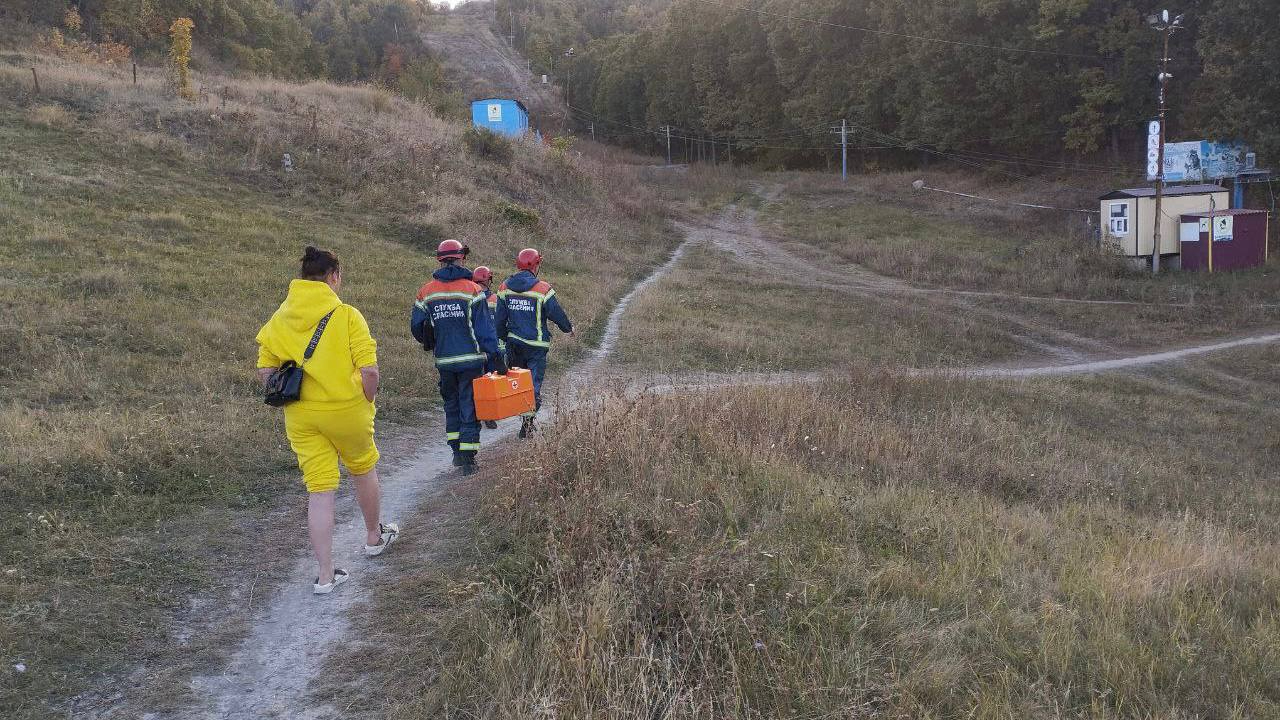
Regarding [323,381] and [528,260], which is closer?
[323,381]

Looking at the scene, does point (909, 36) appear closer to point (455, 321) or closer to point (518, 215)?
point (518, 215)

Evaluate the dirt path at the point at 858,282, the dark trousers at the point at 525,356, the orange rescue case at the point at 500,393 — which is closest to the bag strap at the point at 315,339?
the orange rescue case at the point at 500,393

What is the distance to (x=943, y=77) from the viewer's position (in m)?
51.3

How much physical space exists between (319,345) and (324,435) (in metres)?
0.54

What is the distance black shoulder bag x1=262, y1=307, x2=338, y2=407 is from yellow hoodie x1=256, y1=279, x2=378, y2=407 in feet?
0.08

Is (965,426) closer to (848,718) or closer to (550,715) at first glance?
(848,718)

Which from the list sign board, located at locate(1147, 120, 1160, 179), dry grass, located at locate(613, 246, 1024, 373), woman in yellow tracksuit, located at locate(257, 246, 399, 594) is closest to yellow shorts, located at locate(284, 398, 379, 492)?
woman in yellow tracksuit, located at locate(257, 246, 399, 594)

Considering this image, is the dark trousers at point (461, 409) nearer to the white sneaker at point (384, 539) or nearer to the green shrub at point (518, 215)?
the white sneaker at point (384, 539)

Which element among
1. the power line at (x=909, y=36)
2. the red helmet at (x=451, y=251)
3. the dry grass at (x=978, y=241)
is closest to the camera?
the red helmet at (x=451, y=251)

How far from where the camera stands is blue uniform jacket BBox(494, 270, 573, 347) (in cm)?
840

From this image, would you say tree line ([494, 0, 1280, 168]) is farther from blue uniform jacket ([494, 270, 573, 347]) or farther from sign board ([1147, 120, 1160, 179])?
blue uniform jacket ([494, 270, 573, 347])

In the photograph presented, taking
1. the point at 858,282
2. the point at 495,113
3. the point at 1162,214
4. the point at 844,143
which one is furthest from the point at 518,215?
the point at 844,143

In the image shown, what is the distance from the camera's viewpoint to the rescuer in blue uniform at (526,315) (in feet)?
27.5

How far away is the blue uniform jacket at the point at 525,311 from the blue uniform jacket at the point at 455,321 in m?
1.05
